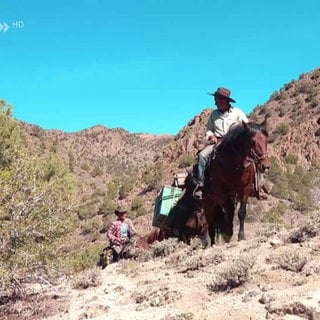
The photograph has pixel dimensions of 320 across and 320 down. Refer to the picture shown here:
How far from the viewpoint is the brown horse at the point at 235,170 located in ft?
33.1

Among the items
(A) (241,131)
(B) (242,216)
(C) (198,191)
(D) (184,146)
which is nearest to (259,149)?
(A) (241,131)

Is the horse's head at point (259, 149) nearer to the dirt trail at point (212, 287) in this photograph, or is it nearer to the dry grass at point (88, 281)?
the dirt trail at point (212, 287)

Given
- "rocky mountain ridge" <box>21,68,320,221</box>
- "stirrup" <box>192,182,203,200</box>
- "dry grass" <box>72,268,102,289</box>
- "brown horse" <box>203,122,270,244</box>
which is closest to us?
"dry grass" <box>72,268,102,289</box>

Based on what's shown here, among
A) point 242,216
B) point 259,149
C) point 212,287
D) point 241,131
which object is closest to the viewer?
point 212,287

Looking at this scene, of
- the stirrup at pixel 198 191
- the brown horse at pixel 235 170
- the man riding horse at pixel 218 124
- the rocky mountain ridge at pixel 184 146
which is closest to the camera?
the brown horse at pixel 235 170

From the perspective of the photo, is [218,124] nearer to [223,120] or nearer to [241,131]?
[223,120]

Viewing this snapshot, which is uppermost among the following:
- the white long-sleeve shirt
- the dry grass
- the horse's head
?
the white long-sleeve shirt

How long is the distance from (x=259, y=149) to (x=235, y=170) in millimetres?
695

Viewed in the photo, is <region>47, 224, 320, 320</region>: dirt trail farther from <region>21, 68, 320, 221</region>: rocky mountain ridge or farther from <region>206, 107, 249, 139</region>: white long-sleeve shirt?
<region>21, 68, 320, 221</region>: rocky mountain ridge

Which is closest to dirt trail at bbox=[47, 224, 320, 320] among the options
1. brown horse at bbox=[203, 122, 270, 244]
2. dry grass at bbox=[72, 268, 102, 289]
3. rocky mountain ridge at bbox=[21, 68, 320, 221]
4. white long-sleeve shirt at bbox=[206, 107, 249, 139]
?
dry grass at bbox=[72, 268, 102, 289]

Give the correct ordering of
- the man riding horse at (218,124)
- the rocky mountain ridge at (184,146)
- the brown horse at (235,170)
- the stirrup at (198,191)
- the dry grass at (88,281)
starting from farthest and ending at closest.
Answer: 1. the rocky mountain ridge at (184,146)
2. the stirrup at (198,191)
3. the man riding horse at (218,124)
4. the brown horse at (235,170)
5. the dry grass at (88,281)

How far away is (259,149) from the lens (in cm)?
1000

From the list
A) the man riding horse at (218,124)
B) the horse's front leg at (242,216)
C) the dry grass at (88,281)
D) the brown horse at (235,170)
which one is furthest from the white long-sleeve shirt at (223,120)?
the dry grass at (88,281)

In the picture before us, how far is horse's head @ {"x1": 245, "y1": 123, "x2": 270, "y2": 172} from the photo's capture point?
10.0 metres
